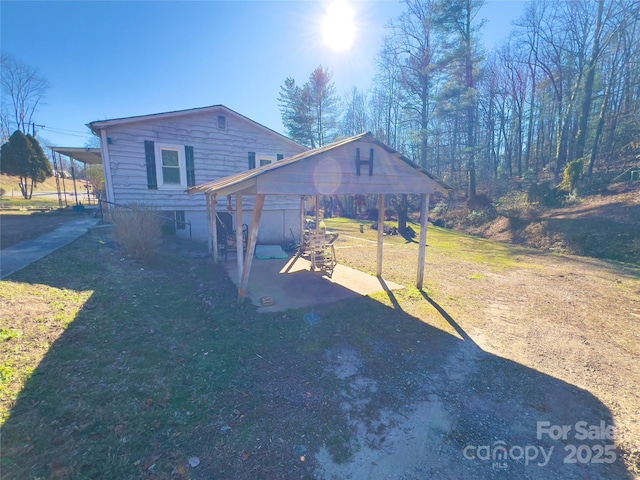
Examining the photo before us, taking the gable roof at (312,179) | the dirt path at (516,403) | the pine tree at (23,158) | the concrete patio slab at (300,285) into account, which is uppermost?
the pine tree at (23,158)

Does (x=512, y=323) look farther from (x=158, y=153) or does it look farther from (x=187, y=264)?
(x=158, y=153)

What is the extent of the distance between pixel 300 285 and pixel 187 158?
24.0 feet

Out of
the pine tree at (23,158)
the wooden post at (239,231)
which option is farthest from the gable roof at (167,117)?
the pine tree at (23,158)

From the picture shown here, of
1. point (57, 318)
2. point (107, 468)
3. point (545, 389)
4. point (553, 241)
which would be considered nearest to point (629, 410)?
point (545, 389)

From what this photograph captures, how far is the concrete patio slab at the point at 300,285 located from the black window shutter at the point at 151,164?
4.23 metres

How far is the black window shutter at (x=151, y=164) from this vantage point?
32.8 ft

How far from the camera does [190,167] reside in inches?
426

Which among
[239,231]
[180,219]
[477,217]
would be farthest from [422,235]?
[477,217]

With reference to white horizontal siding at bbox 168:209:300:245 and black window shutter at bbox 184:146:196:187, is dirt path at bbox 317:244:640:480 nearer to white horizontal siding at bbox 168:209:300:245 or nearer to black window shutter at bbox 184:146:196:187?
white horizontal siding at bbox 168:209:300:245

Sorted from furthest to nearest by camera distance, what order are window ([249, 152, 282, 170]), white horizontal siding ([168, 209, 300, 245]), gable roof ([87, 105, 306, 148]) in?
1. window ([249, 152, 282, 170])
2. white horizontal siding ([168, 209, 300, 245])
3. gable roof ([87, 105, 306, 148])

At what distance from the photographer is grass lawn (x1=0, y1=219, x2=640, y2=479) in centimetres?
244

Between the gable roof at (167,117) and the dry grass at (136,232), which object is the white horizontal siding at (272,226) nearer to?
the gable roof at (167,117)

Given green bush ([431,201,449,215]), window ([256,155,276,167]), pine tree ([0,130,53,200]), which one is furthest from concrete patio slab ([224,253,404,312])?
pine tree ([0,130,53,200])

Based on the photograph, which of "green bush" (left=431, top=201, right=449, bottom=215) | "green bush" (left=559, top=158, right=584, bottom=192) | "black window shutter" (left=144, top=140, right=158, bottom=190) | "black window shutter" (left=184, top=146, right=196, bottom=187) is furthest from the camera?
"green bush" (left=431, top=201, right=449, bottom=215)
